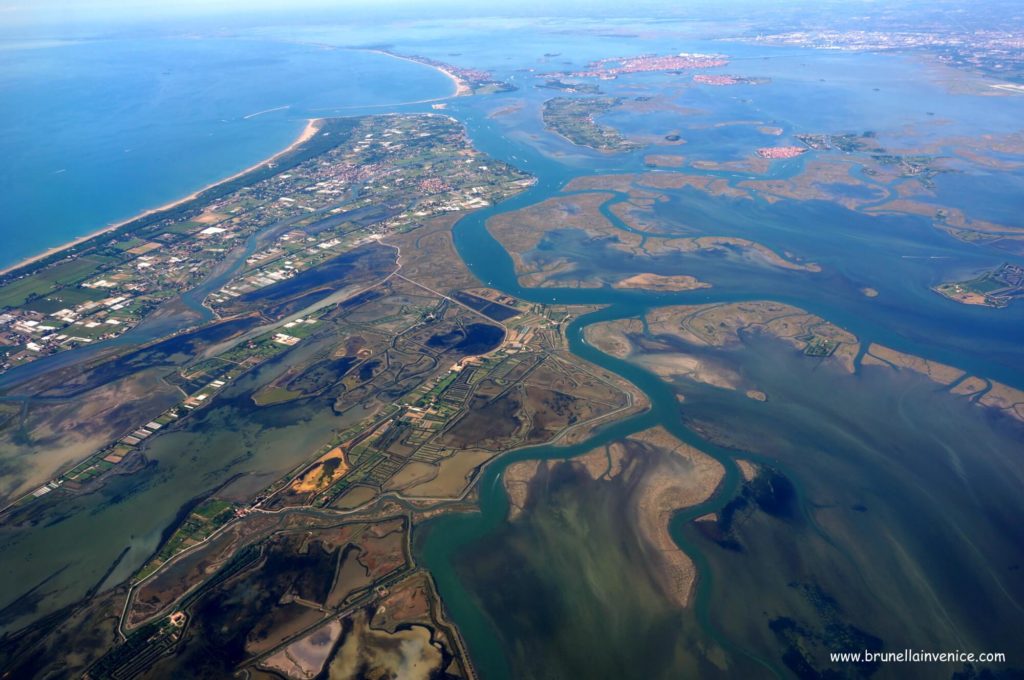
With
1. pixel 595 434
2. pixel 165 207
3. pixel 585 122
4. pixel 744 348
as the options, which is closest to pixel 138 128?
pixel 165 207

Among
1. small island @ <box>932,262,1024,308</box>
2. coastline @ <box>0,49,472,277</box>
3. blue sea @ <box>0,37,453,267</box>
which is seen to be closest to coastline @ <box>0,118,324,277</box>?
coastline @ <box>0,49,472,277</box>

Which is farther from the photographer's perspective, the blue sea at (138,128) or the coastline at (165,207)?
the blue sea at (138,128)

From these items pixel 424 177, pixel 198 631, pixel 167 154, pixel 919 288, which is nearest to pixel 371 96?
pixel 167 154

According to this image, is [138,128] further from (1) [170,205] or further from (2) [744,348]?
(2) [744,348]

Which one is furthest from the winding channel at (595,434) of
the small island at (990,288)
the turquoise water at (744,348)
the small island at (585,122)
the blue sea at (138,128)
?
the blue sea at (138,128)

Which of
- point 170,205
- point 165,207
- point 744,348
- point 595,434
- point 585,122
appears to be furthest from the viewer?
point 585,122

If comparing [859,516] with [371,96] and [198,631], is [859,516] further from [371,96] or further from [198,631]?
[371,96]

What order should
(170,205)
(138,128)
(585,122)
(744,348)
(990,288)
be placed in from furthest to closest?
1. (138,128)
2. (585,122)
3. (170,205)
4. (990,288)
5. (744,348)

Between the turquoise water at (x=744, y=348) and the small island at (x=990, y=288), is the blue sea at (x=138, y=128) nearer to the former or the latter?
the turquoise water at (x=744, y=348)
